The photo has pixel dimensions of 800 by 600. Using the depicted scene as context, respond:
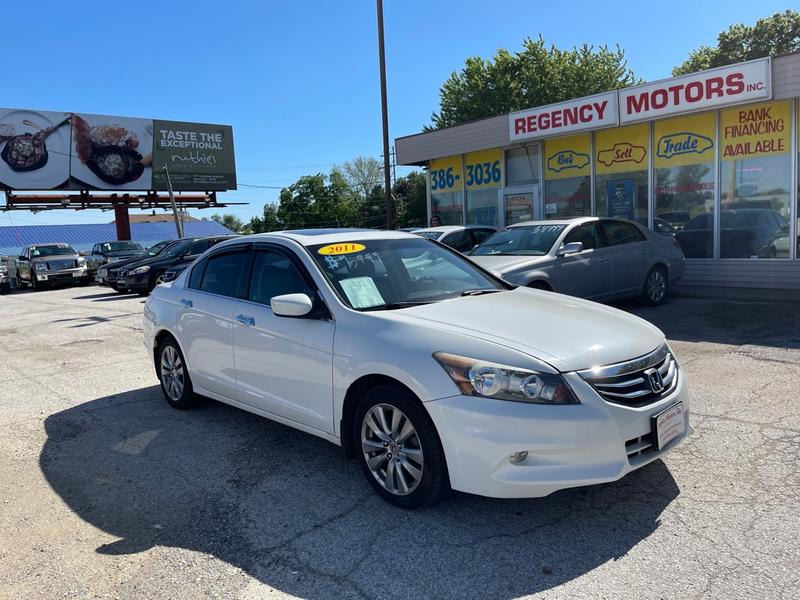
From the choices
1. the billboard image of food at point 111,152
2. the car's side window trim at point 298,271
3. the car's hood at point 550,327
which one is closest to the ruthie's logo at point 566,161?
the car's hood at point 550,327

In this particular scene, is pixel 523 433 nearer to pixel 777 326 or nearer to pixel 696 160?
pixel 777 326

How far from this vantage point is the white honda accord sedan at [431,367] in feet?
10.3

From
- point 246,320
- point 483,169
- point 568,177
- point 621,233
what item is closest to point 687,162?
point 568,177

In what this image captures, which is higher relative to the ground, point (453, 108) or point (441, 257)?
point (453, 108)

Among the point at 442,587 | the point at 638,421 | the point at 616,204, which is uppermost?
the point at 616,204

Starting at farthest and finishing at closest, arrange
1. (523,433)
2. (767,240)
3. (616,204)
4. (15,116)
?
(15,116) < (616,204) < (767,240) < (523,433)

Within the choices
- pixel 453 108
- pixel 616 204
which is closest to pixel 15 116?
pixel 453 108

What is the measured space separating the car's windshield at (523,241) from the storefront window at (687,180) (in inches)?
194

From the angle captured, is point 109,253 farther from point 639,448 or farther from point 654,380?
point 639,448

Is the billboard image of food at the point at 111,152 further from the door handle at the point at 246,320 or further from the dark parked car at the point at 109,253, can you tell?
the door handle at the point at 246,320

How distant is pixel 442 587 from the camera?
112 inches

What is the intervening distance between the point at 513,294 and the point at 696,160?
10046mm

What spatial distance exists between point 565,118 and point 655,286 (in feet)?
16.0

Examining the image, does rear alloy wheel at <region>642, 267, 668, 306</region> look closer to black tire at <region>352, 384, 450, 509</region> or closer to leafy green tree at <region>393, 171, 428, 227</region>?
black tire at <region>352, 384, 450, 509</region>
